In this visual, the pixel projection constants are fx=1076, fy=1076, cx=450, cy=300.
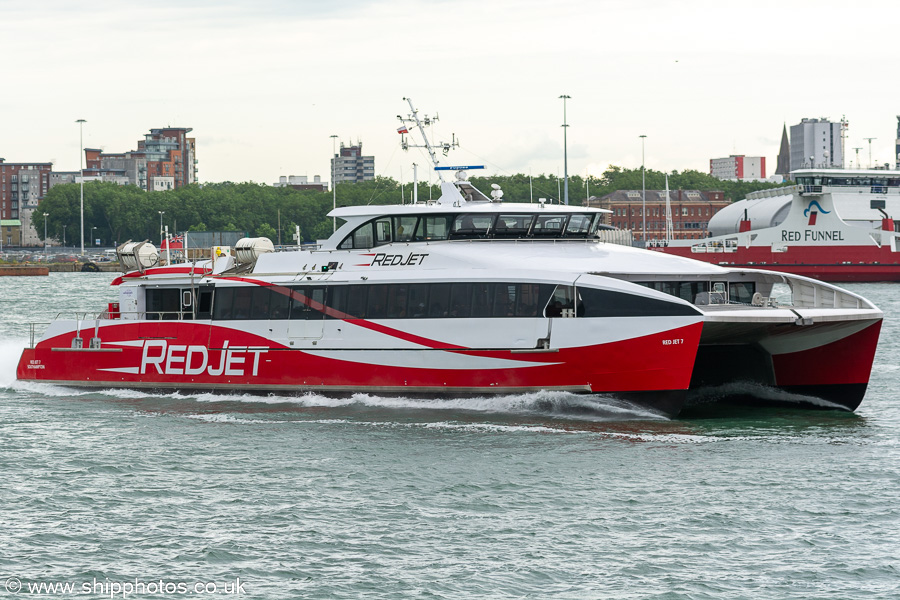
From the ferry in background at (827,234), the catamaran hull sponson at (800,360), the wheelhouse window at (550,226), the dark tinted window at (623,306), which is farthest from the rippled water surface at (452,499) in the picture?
the ferry in background at (827,234)

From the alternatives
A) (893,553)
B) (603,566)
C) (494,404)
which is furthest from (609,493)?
(494,404)

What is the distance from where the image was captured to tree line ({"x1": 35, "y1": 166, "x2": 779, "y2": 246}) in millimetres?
144875

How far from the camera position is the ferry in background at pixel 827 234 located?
74.7 metres

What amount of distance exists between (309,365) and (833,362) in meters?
10.3

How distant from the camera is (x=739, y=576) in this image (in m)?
12.0

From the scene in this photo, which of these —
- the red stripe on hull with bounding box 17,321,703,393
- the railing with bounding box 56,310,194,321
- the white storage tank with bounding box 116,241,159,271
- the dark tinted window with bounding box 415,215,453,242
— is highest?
the dark tinted window with bounding box 415,215,453,242

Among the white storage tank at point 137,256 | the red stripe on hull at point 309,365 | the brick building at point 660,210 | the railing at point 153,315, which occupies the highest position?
the brick building at point 660,210

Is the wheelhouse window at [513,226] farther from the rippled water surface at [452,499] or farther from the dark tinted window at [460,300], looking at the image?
the rippled water surface at [452,499]

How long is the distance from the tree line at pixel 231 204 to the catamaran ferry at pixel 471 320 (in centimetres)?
11227

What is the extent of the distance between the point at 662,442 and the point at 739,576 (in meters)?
6.36

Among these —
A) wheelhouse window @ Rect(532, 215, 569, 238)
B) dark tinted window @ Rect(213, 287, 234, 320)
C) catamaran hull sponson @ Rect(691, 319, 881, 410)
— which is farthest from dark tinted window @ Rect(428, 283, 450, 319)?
catamaran hull sponson @ Rect(691, 319, 881, 410)

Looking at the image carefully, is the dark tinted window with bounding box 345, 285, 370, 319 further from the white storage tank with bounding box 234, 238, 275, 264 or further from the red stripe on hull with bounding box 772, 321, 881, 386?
the red stripe on hull with bounding box 772, 321, 881, 386

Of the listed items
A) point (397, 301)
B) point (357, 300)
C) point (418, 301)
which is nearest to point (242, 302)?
point (357, 300)

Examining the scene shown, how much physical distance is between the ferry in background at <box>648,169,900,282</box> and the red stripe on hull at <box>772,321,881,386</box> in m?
55.6
